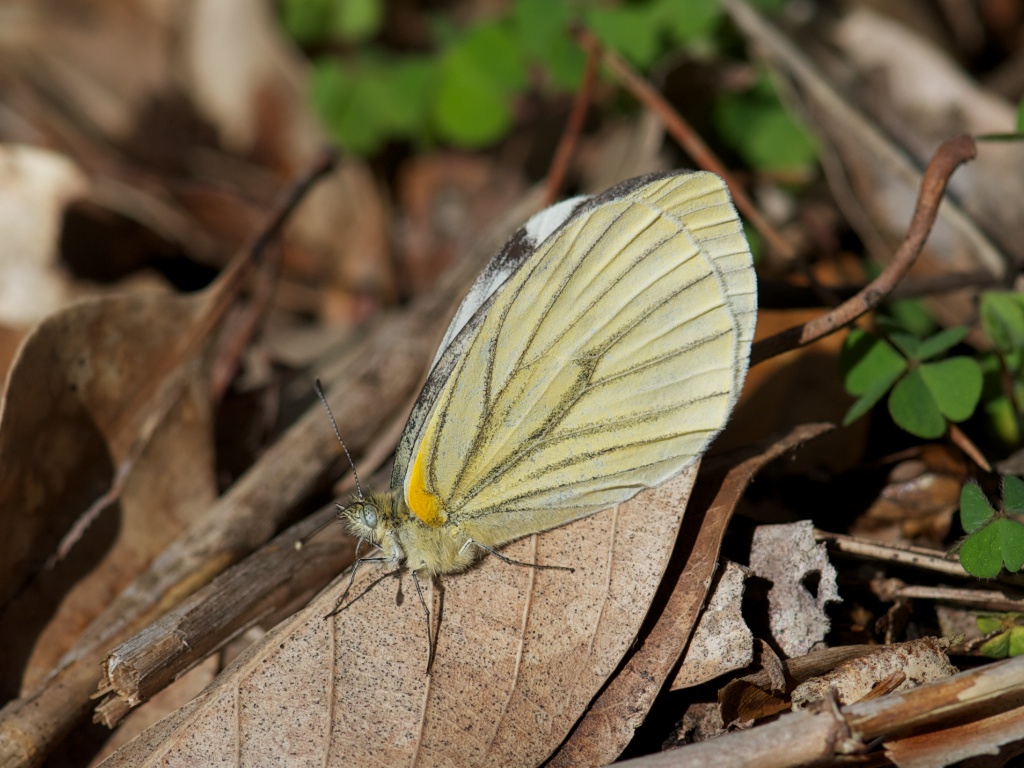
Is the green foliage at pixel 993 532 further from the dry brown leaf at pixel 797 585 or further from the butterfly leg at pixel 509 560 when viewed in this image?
the butterfly leg at pixel 509 560

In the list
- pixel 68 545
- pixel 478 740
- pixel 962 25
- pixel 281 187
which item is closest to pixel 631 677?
pixel 478 740

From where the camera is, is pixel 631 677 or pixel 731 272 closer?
pixel 631 677

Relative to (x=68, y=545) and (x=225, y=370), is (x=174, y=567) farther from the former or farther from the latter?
(x=225, y=370)

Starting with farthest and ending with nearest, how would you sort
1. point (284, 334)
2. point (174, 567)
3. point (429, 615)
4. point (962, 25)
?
point (962, 25)
point (284, 334)
point (174, 567)
point (429, 615)

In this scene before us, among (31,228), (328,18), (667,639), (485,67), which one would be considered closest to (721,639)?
(667,639)

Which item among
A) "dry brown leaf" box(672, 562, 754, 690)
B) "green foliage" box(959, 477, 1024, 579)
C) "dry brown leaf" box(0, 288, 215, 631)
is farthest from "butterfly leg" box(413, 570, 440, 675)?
"green foliage" box(959, 477, 1024, 579)

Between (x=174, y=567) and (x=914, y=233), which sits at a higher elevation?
(x=174, y=567)

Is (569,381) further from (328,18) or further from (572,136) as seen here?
(328,18)
